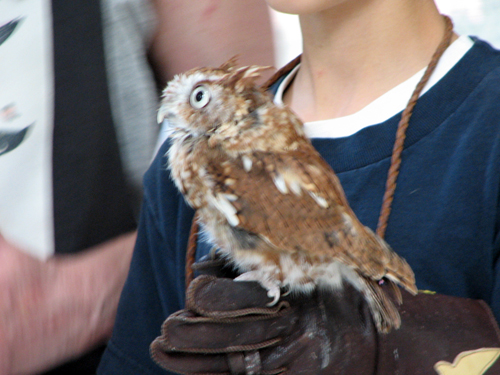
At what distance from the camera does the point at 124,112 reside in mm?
1354

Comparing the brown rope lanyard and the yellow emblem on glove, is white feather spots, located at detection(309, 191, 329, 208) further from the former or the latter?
the yellow emblem on glove

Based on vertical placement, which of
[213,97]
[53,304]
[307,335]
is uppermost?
[213,97]

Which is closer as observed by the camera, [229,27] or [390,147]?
[390,147]

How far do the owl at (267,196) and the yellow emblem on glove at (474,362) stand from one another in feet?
0.40

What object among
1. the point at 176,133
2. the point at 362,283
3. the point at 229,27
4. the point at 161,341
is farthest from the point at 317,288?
the point at 229,27

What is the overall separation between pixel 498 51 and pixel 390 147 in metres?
0.31

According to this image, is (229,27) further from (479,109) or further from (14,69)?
(479,109)

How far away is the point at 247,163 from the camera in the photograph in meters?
0.85

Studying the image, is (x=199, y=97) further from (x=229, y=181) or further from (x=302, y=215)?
(x=302, y=215)

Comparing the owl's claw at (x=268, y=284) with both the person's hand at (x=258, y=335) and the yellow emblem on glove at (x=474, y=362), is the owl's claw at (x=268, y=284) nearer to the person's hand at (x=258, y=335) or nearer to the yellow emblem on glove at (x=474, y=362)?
the person's hand at (x=258, y=335)

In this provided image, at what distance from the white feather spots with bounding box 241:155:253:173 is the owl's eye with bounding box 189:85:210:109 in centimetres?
14

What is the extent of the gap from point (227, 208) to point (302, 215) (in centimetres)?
12

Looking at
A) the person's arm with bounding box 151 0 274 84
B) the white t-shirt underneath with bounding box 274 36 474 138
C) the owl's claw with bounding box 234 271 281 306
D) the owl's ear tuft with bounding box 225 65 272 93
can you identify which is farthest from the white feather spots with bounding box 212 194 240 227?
the person's arm with bounding box 151 0 274 84

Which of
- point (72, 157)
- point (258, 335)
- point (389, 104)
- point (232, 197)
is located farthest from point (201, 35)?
point (258, 335)
